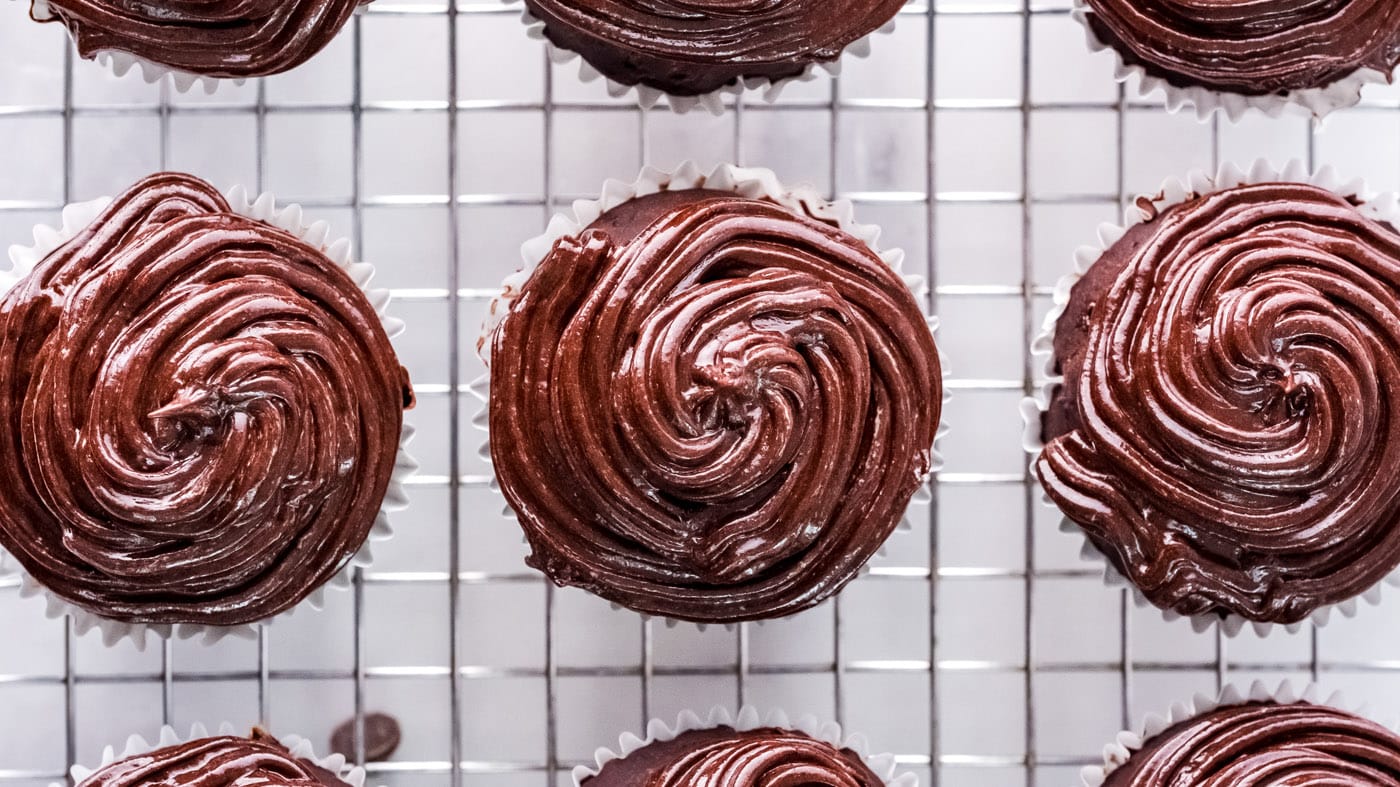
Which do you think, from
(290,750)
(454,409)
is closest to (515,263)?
(454,409)

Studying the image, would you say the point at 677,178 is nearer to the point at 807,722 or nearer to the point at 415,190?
the point at 415,190

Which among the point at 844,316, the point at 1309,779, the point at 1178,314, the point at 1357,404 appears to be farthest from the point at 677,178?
the point at 1309,779

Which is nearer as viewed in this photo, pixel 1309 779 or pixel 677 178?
pixel 1309 779

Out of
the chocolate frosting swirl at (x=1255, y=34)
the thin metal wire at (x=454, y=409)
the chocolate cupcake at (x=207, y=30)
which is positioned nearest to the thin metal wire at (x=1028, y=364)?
the chocolate frosting swirl at (x=1255, y=34)

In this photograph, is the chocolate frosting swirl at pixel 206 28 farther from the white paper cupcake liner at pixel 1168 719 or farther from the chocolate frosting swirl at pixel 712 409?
the white paper cupcake liner at pixel 1168 719

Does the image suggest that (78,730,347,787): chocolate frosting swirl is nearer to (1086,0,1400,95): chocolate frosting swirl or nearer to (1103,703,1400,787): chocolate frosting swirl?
(1103,703,1400,787): chocolate frosting swirl
